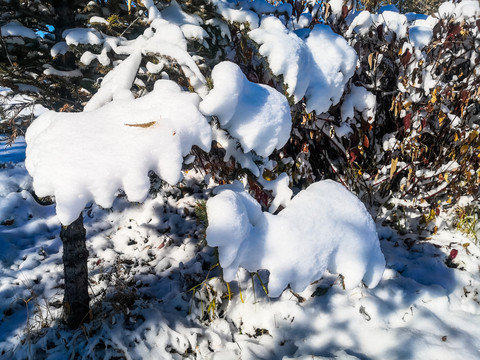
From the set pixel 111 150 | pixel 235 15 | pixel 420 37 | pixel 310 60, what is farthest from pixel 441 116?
pixel 111 150

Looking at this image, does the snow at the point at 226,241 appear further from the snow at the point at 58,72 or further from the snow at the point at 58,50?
the snow at the point at 58,72

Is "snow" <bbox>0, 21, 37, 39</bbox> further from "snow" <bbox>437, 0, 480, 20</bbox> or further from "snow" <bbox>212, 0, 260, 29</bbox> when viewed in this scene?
"snow" <bbox>437, 0, 480, 20</bbox>

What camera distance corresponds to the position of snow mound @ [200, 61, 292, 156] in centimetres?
139

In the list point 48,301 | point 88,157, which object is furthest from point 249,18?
point 48,301

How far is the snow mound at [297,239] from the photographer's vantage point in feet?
4.38

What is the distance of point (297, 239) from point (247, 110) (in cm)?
67

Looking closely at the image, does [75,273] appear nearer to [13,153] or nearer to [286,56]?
[286,56]

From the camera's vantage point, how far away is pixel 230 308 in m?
2.41

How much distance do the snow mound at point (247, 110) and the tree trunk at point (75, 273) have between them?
46.3 inches

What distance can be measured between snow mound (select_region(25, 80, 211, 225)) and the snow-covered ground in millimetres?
1194

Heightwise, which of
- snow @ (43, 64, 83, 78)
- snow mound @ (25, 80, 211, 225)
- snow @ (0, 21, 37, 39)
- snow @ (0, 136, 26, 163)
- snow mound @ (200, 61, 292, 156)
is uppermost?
snow mound @ (200, 61, 292, 156)

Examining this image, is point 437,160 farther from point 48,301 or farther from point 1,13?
point 1,13

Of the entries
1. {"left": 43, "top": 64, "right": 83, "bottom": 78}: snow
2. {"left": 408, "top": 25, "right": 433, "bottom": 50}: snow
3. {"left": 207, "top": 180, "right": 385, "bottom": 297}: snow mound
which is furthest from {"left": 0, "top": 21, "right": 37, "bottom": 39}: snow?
{"left": 408, "top": 25, "right": 433, "bottom": 50}: snow

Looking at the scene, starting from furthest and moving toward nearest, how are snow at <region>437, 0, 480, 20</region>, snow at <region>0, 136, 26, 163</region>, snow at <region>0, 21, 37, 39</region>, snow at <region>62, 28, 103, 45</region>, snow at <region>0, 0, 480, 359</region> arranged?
snow at <region>0, 136, 26, 163</region>
snow at <region>437, 0, 480, 20</region>
snow at <region>0, 21, 37, 39</region>
snow at <region>62, 28, 103, 45</region>
snow at <region>0, 0, 480, 359</region>
